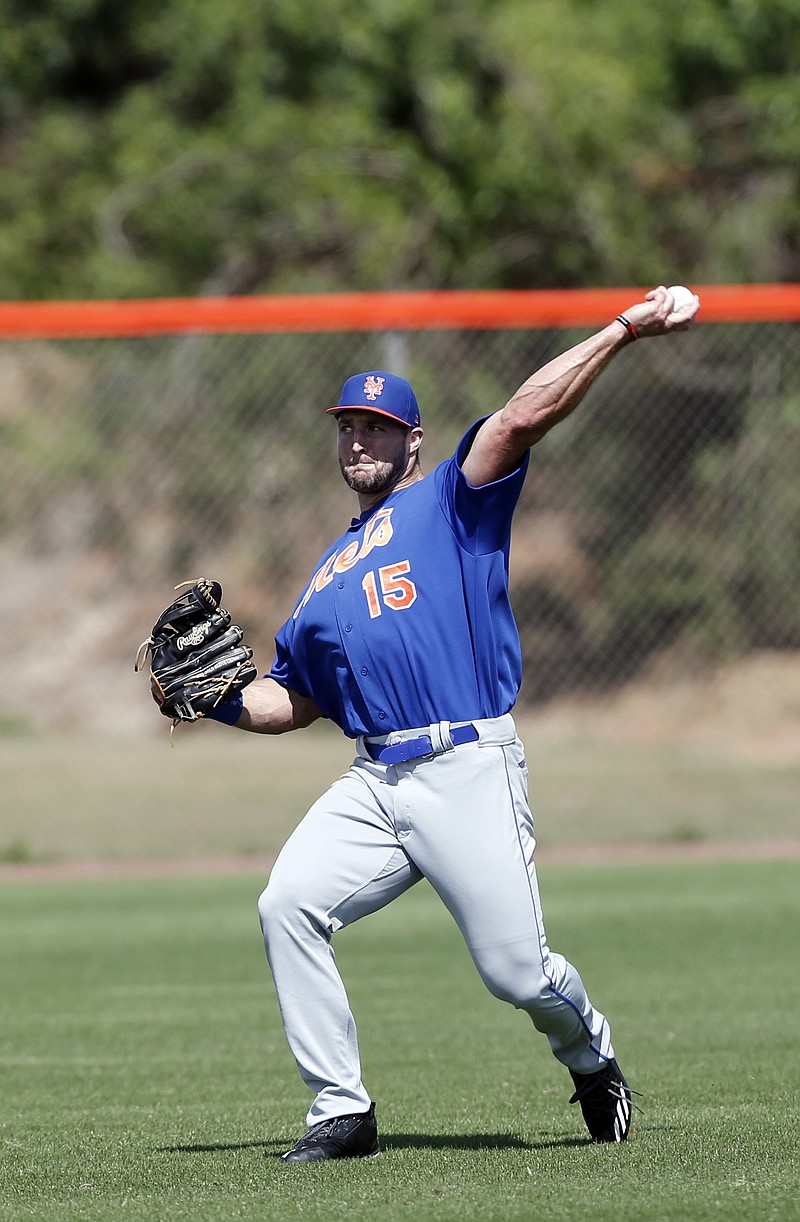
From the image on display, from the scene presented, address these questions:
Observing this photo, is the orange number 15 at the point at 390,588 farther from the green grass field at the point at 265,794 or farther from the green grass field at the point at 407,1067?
the green grass field at the point at 265,794

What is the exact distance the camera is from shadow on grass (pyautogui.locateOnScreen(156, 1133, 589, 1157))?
4.21 m

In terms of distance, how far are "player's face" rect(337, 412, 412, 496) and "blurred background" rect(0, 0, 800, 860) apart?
8.28 meters

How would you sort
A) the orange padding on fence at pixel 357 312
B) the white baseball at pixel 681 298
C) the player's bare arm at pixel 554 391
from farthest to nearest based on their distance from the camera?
the orange padding on fence at pixel 357 312, the white baseball at pixel 681 298, the player's bare arm at pixel 554 391

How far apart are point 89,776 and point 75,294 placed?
13247 mm

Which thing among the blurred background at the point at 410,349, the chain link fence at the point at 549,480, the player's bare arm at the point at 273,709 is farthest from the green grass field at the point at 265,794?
the player's bare arm at the point at 273,709

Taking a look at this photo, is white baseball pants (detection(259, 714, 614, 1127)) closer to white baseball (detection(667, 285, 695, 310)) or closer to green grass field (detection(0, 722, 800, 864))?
white baseball (detection(667, 285, 695, 310))

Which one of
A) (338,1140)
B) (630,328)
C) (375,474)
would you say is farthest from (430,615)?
(338,1140)

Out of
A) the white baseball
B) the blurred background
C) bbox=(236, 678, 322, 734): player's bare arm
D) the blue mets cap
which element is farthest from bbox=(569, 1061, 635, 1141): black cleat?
the blurred background

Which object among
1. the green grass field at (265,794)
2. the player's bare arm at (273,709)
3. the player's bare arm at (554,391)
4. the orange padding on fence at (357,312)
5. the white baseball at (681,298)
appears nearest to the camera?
the player's bare arm at (554,391)

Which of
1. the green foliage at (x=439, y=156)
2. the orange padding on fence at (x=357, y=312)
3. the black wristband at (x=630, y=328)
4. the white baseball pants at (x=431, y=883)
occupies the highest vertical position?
the green foliage at (x=439, y=156)

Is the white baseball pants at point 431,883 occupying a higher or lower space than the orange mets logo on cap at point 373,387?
lower

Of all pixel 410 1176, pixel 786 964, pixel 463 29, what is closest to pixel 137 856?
pixel 786 964

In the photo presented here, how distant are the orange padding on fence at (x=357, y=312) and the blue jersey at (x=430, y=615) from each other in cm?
681

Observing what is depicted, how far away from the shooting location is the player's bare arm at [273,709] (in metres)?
4.64
